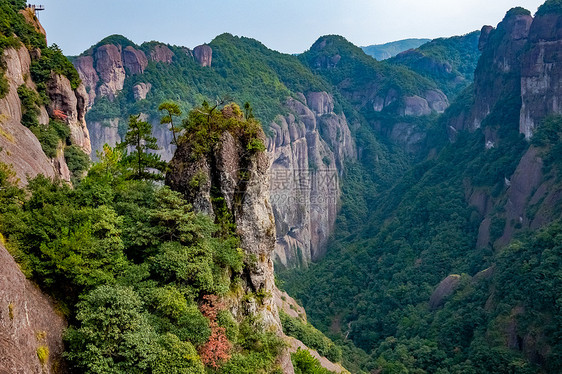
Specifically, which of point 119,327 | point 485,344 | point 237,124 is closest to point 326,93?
point 485,344

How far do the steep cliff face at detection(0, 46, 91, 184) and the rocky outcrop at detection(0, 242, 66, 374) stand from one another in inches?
235

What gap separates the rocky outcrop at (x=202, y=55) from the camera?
3994 inches

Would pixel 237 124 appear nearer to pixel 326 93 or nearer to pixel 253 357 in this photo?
pixel 253 357

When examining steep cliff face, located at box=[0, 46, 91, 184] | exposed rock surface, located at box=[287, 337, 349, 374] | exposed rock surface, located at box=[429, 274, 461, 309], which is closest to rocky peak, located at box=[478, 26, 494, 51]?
exposed rock surface, located at box=[429, 274, 461, 309]

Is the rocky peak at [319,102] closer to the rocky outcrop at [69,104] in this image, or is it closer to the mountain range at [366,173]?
the mountain range at [366,173]

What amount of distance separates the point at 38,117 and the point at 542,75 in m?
68.2

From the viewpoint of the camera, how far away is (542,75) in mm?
63156

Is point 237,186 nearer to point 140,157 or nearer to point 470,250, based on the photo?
point 140,157

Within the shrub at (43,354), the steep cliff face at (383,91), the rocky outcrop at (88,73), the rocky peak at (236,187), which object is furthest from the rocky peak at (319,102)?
the shrub at (43,354)

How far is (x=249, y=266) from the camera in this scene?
1920 cm

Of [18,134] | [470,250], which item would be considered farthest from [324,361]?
[470,250]

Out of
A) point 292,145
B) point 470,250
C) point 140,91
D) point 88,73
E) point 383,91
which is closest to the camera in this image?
point 470,250

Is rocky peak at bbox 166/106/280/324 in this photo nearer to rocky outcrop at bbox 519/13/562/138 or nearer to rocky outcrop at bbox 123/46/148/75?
rocky outcrop at bbox 519/13/562/138

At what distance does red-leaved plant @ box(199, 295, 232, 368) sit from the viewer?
Result: 47.3 ft
